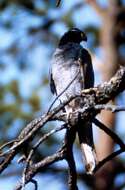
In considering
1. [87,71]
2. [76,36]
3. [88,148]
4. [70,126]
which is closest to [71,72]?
[87,71]

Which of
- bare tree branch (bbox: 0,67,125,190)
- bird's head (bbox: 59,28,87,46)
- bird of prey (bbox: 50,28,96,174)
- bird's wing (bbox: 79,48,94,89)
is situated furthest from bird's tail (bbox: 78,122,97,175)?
bird's head (bbox: 59,28,87,46)

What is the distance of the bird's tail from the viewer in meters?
3.97

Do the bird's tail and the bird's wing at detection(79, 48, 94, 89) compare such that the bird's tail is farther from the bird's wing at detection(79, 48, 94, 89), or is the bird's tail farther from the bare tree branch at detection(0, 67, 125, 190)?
the bird's wing at detection(79, 48, 94, 89)

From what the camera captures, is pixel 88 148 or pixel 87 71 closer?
pixel 88 148

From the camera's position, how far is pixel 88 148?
430 centimetres

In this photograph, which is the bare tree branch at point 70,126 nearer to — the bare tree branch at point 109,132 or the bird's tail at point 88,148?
the bare tree branch at point 109,132

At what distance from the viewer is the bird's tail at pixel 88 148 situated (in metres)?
3.97

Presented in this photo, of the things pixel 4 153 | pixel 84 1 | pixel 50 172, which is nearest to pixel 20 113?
pixel 50 172

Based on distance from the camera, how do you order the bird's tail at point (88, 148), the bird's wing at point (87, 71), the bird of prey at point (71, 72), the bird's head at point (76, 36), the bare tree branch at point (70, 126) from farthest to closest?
1. the bird's head at point (76, 36)
2. the bird's wing at point (87, 71)
3. the bird of prey at point (71, 72)
4. the bird's tail at point (88, 148)
5. the bare tree branch at point (70, 126)

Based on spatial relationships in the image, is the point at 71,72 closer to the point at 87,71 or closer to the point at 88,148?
the point at 87,71

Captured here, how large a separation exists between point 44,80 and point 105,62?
174 cm

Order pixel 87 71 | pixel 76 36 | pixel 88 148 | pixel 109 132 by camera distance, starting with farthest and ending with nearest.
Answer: pixel 76 36
pixel 87 71
pixel 88 148
pixel 109 132

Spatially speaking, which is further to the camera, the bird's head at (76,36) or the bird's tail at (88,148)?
the bird's head at (76,36)

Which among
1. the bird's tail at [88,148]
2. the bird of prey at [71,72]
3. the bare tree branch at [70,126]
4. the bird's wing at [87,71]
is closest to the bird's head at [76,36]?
the bird of prey at [71,72]
